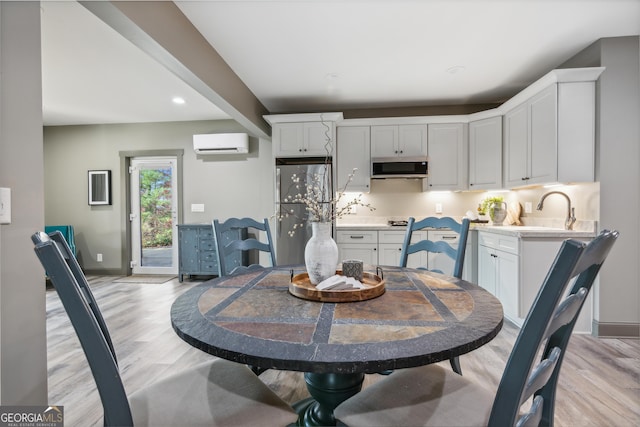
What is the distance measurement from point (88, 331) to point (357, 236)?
352cm

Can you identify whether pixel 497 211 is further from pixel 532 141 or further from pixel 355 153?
pixel 355 153

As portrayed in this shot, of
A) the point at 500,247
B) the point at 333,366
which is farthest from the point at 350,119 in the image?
the point at 333,366

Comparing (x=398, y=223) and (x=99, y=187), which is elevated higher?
(x=99, y=187)

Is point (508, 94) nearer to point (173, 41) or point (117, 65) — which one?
point (173, 41)

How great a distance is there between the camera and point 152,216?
18.0 feet

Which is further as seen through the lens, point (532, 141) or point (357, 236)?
point (357, 236)

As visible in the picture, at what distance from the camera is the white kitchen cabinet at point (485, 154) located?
3881mm

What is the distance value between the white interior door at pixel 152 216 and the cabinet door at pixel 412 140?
150 inches

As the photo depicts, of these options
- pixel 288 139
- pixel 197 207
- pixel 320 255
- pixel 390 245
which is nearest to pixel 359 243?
pixel 390 245

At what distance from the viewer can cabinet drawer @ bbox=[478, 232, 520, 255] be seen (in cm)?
298

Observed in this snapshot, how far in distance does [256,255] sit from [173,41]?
3425mm

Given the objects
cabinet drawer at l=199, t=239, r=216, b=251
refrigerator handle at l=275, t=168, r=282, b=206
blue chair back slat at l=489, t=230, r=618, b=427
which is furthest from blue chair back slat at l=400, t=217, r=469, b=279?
cabinet drawer at l=199, t=239, r=216, b=251

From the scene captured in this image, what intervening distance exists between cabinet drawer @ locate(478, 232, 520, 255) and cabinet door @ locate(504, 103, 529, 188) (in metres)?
0.66

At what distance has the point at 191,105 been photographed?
4.50 m
